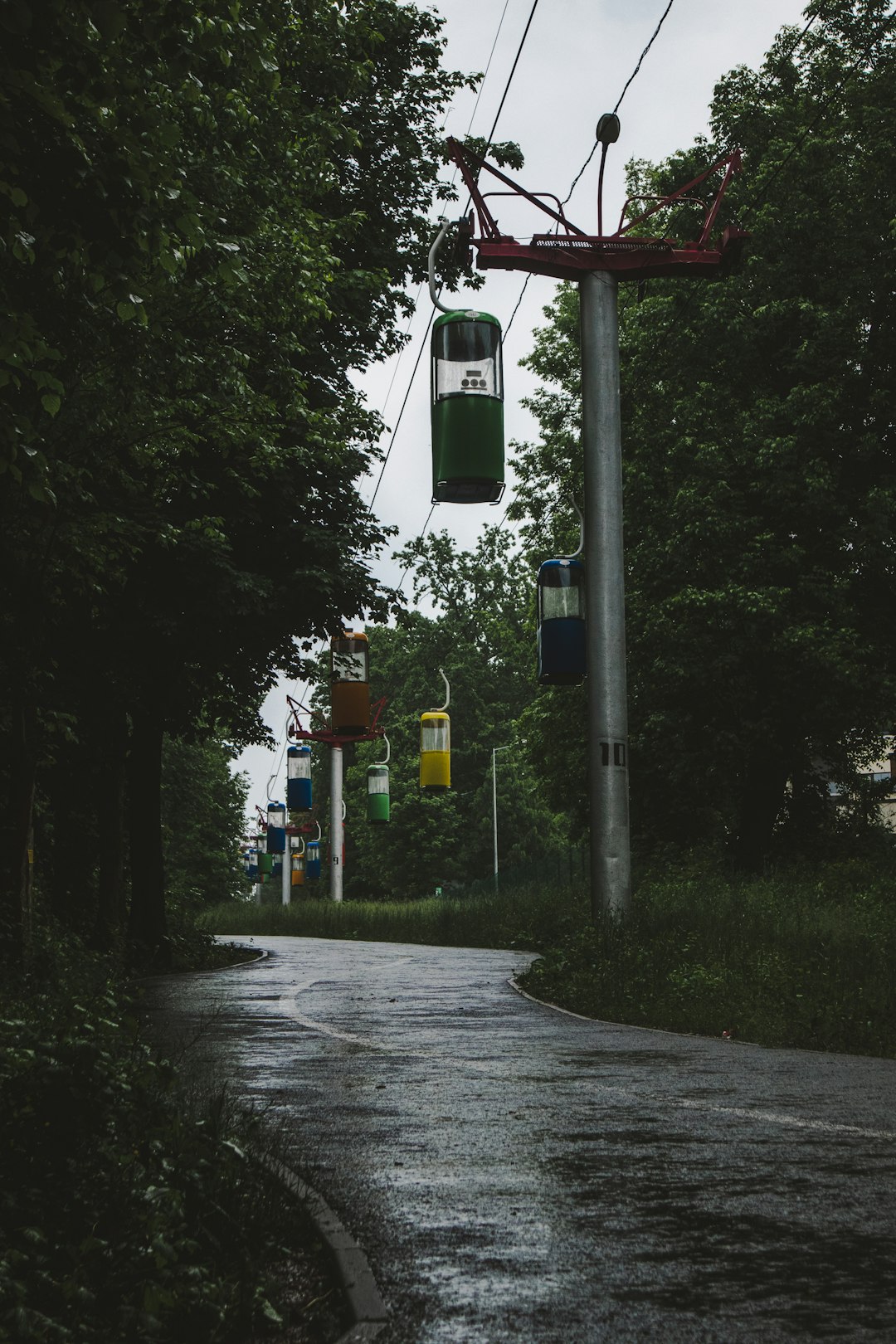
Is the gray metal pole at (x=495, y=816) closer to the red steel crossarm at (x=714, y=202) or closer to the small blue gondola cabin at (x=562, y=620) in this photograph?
the small blue gondola cabin at (x=562, y=620)

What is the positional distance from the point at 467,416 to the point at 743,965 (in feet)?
19.8

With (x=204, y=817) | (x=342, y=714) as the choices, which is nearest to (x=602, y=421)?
(x=342, y=714)

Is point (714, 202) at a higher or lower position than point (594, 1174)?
higher

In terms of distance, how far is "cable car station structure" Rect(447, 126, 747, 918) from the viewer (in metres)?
17.8

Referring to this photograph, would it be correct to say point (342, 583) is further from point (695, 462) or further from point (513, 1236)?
point (513, 1236)

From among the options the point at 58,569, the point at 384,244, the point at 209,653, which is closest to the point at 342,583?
the point at 209,653

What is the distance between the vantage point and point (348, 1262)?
16.2 feet

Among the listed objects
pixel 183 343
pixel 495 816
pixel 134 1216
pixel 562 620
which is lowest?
pixel 134 1216

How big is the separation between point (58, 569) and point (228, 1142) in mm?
10144

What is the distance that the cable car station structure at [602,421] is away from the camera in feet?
58.3

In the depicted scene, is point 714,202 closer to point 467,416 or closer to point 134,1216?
point 467,416

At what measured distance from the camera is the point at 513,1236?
5.29 metres

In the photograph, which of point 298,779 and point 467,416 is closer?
point 467,416

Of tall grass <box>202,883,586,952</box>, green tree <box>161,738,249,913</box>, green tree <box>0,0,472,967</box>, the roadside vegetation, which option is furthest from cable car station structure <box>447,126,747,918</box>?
green tree <box>161,738,249,913</box>
